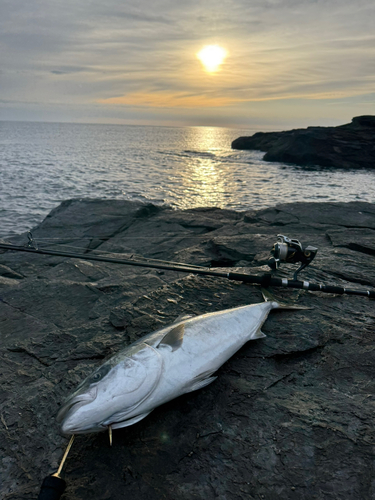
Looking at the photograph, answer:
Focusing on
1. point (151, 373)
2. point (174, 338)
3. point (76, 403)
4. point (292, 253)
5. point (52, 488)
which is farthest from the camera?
point (292, 253)

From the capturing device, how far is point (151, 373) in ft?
9.04

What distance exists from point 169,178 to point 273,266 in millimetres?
27968

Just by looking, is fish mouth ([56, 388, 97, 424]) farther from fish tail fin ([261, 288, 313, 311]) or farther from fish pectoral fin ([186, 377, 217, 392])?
fish tail fin ([261, 288, 313, 311])

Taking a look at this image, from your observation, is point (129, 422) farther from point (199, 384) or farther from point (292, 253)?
point (292, 253)

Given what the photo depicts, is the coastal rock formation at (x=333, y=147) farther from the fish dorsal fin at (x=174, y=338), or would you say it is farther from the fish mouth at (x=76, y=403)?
the fish mouth at (x=76, y=403)

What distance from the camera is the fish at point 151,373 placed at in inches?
98.9

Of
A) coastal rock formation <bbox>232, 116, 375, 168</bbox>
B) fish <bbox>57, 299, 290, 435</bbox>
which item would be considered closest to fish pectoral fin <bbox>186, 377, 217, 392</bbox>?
fish <bbox>57, 299, 290, 435</bbox>

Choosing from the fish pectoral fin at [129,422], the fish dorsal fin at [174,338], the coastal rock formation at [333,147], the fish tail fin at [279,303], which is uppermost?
the coastal rock formation at [333,147]

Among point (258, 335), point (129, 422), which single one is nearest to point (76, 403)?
A: point (129, 422)

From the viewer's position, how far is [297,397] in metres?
3.06

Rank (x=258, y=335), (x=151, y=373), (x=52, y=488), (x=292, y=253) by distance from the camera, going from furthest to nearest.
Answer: (x=292, y=253) < (x=258, y=335) < (x=151, y=373) < (x=52, y=488)

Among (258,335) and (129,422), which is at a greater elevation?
(258,335)

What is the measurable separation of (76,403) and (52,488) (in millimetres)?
538

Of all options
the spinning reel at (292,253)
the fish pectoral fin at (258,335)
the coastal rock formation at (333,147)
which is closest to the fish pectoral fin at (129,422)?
the fish pectoral fin at (258,335)
